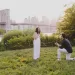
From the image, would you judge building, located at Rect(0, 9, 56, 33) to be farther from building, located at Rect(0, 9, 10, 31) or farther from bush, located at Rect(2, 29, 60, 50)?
bush, located at Rect(2, 29, 60, 50)

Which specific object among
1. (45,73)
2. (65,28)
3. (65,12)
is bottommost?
(45,73)

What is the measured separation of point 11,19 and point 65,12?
1404 cm

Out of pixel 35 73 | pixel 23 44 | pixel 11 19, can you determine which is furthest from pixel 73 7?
pixel 11 19

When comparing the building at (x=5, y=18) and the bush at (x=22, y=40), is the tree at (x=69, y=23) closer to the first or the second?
the bush at (x=22, y=40)

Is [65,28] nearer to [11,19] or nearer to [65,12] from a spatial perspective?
[65,12]

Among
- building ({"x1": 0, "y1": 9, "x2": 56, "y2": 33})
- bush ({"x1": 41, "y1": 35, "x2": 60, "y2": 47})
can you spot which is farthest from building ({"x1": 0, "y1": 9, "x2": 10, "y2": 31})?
bush ({"x1": 41, "y1": 35, "x2": 60, "y2": 47})

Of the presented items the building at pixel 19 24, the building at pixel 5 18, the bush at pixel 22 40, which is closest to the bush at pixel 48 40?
the bush at pixel 22 40

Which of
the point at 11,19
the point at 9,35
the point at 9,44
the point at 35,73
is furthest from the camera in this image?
the point at 11,19

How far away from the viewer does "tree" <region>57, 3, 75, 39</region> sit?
709 inches

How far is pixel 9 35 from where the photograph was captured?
56.7 feet

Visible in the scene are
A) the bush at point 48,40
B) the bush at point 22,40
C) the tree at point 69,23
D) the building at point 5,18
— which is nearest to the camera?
the bush at point 22,40

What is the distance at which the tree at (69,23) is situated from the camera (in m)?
18.0

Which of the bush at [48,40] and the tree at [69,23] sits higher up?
the tree at [69,23]

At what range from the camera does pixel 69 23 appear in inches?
718
